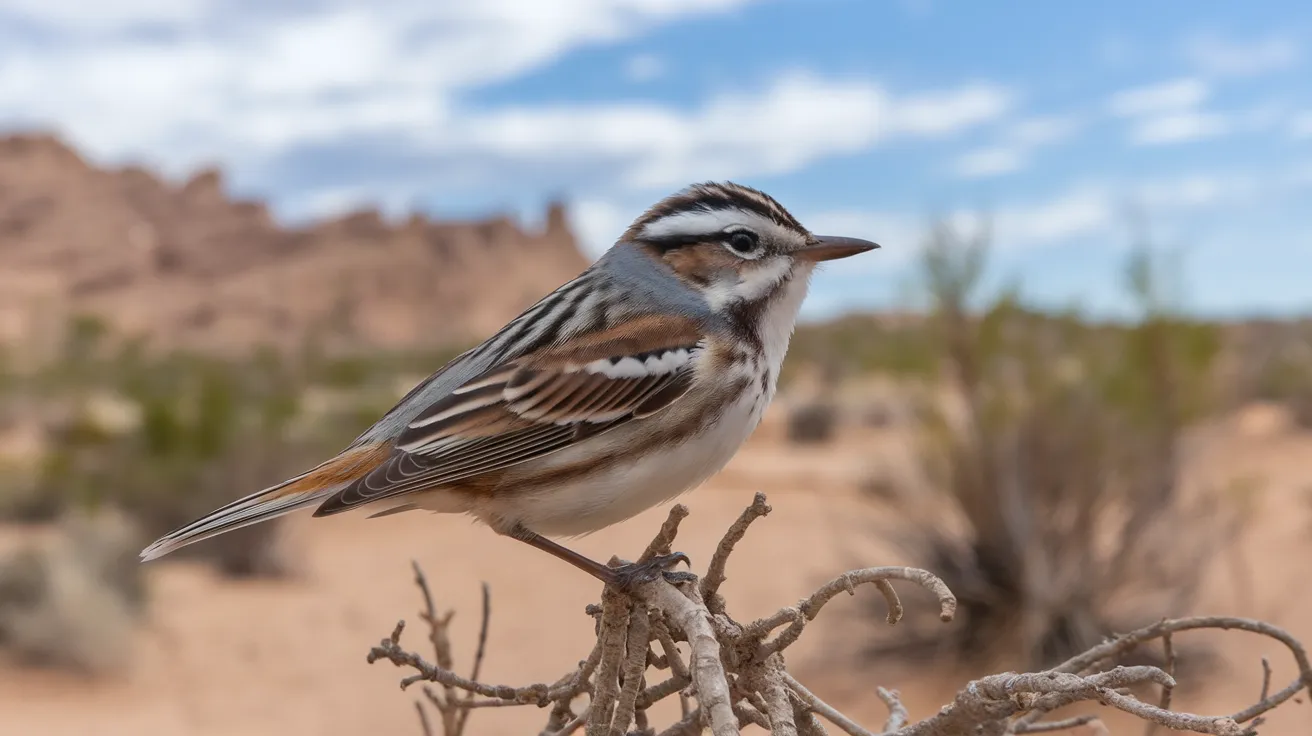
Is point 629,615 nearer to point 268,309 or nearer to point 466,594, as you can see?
point 466,594

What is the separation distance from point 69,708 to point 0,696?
2.51 feet

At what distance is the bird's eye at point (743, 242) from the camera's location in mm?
3916

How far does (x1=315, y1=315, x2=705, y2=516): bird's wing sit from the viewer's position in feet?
11.2

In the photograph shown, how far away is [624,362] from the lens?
3619mm

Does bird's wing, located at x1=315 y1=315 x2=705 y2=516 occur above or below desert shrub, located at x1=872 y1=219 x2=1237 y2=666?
above

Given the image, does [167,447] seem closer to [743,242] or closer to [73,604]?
[73,604]

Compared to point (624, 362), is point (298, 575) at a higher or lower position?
lower

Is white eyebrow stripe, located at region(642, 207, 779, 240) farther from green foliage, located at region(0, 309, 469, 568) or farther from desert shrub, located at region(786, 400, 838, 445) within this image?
desert shrub, located at region(786, 400, 838, 445)

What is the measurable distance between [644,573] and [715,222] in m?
1.59

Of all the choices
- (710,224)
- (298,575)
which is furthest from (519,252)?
(710,224)

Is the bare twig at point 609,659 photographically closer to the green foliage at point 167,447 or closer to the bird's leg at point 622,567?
the bird's leg at point 622,567

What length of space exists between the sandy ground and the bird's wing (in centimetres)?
710

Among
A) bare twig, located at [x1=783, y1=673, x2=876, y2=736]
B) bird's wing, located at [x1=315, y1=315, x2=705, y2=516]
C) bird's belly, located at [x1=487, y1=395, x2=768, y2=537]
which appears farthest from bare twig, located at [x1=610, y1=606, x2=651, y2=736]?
bird's wing, located at [x1=315, y1=315, x2=705, y2=516]

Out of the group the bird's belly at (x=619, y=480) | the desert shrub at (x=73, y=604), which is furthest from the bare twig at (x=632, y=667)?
the desert shrub at (x=73, y=604)
